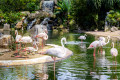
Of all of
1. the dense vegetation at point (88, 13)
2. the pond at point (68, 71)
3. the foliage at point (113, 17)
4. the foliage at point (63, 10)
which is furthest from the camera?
the foliage at point (63, 10)

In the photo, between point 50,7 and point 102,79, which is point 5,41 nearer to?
point 102,79

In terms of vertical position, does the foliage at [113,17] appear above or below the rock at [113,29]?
above

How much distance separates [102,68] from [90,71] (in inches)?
28.2

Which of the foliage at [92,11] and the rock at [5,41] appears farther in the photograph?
the foliage at [92,11]

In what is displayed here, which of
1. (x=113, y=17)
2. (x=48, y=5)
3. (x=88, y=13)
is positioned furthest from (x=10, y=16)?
(x=48, y=5)

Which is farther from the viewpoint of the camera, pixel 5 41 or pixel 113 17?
pixel 113 17

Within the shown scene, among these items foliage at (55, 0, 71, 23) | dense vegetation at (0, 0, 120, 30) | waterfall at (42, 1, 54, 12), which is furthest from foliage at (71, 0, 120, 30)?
waterfall at (42, 1, 54, 12)

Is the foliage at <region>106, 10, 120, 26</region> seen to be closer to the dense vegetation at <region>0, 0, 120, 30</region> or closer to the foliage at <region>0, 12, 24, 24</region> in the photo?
the dense vegetation at <region>0, 0, 120, 30</region>

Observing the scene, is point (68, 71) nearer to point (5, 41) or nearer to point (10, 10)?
point (5, 41)

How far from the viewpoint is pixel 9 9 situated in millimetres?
12773

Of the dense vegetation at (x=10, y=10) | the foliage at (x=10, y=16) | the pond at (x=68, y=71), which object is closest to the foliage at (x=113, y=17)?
the dense vegetation at (x=10, y=10)

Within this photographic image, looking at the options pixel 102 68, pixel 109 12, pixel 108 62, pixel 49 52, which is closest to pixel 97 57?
pixel 108 62

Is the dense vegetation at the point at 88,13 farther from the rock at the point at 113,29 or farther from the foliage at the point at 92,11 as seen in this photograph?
the rock at the point at 113,29

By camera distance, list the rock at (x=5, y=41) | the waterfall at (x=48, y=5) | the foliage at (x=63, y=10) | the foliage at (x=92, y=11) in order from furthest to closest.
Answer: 1. the waterfall at (x=48, y=5)
2. the foliage at (x=63, y=10)
3. the foliage at (x=92, y=11)
4. the rock at (x=5, y=41)
